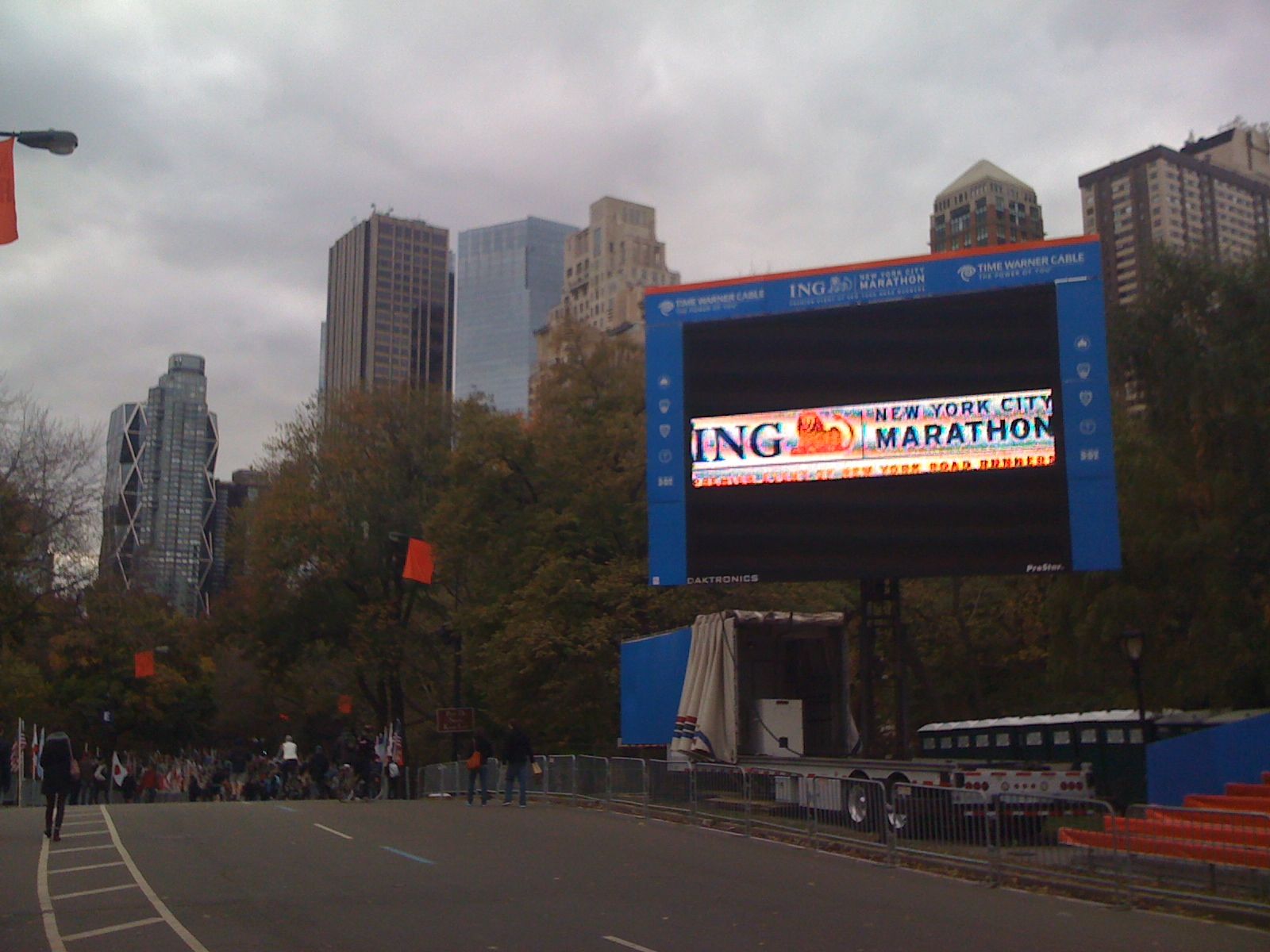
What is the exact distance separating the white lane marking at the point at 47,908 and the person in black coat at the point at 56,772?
1265 millimetres

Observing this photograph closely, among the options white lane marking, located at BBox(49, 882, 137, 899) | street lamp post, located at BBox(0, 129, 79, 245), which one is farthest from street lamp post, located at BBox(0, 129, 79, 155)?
white lane marking, located at BBox(49, 882, 137, 899)

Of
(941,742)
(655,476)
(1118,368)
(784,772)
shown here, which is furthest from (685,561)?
(1118,368)

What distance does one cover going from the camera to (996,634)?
43.4 metres

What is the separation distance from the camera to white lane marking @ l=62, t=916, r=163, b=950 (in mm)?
A: 10516

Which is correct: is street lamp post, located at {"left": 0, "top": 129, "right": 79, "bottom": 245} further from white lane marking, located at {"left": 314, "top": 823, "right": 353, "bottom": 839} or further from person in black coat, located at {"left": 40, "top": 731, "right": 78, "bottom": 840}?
white lane marking, located at {"left": 314, "top": 823, "right": 353, "bottom": 839}

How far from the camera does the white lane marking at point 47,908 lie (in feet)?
33.4

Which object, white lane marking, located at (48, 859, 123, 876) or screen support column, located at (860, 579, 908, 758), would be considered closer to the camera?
white lane marking, located at (48, 859, 123, 876)

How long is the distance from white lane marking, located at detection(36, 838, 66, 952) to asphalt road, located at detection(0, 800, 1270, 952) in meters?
0.04

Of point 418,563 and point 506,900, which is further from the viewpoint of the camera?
point 418,563

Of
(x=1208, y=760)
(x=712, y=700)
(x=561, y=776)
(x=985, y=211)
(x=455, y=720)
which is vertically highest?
(x=985, y=211)

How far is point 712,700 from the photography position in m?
23.4

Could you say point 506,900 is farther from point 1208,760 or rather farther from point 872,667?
point 872,667

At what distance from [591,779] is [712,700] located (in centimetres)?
414

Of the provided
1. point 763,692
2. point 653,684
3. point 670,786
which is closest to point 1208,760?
point 763,692
